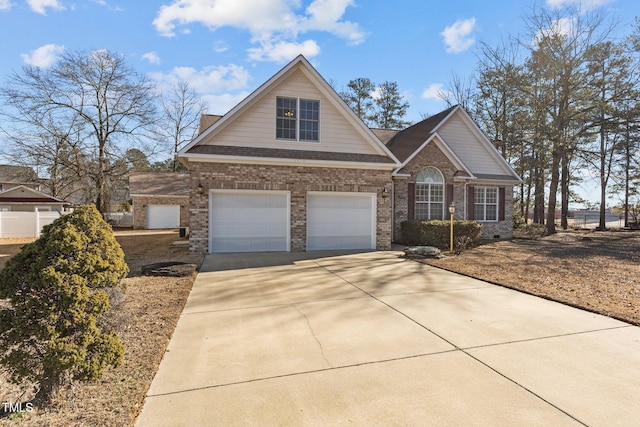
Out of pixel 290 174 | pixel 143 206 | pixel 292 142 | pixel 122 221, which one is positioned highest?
pixel 292 142

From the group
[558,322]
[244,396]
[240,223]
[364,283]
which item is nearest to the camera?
[244,396]

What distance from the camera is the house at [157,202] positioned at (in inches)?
975

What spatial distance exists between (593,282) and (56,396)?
9878mm

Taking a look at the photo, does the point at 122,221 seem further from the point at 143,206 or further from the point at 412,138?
the point at 412,138

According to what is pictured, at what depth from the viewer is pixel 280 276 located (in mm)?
7820

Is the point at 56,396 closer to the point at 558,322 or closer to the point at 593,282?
the point at 558,322

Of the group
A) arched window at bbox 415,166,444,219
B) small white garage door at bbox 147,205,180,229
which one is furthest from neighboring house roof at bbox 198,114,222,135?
small white garage door at bbox 147,205,180,229

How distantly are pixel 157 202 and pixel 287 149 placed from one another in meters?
18.0

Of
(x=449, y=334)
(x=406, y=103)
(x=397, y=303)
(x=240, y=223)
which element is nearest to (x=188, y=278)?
(x=240, y=223)

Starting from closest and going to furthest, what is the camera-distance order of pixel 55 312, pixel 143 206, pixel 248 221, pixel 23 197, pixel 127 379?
pixel 55 312 < pixel 127 379 < pixel 248 221 < pixel 23 197 < pixel 143 206

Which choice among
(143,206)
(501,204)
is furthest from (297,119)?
(143,206)

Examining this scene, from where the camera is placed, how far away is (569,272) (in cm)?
853

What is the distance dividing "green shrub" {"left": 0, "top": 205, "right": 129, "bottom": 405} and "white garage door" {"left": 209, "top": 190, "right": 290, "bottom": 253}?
813 centimetres

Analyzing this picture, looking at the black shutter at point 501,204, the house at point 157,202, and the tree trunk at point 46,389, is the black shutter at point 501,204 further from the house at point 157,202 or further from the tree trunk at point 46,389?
the house at point 157,202
